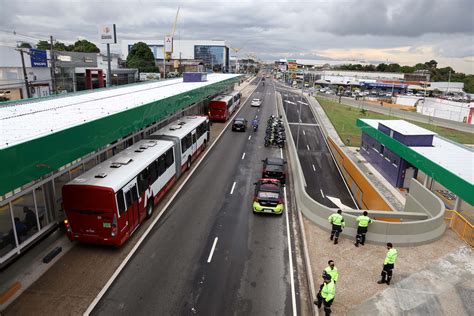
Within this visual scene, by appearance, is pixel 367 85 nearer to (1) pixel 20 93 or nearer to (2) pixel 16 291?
(1) pixel 20 93

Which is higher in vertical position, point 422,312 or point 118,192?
point 118,192

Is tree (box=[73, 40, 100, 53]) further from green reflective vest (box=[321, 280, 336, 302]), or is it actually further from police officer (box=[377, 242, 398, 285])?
green reflective vest (box=[321, 280, 336, 302])

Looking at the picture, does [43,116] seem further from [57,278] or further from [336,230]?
[336,230]

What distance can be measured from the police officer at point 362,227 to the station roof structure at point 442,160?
6201 millimetres

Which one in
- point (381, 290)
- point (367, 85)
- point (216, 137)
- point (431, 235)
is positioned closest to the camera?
point (381, 290)

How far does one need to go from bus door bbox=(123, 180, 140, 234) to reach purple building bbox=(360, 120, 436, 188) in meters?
20.3

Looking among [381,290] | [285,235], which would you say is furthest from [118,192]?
[381,290]

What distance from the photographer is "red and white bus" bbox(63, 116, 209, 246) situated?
13023mm

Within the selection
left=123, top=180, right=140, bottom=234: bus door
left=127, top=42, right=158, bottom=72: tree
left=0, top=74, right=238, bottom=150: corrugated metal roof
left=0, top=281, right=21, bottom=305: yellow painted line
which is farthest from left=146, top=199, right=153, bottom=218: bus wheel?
left=127, top=42, right=158, bottom=72: tree

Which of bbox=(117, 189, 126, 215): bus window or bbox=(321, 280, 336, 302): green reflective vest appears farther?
bbox=(117, 189, 126, 215): bus window

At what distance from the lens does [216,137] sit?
3834 cm

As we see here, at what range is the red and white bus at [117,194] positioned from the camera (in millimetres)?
13023

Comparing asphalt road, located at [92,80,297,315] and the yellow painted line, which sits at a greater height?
the yellow painted line

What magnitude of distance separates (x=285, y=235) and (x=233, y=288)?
16.5ft
